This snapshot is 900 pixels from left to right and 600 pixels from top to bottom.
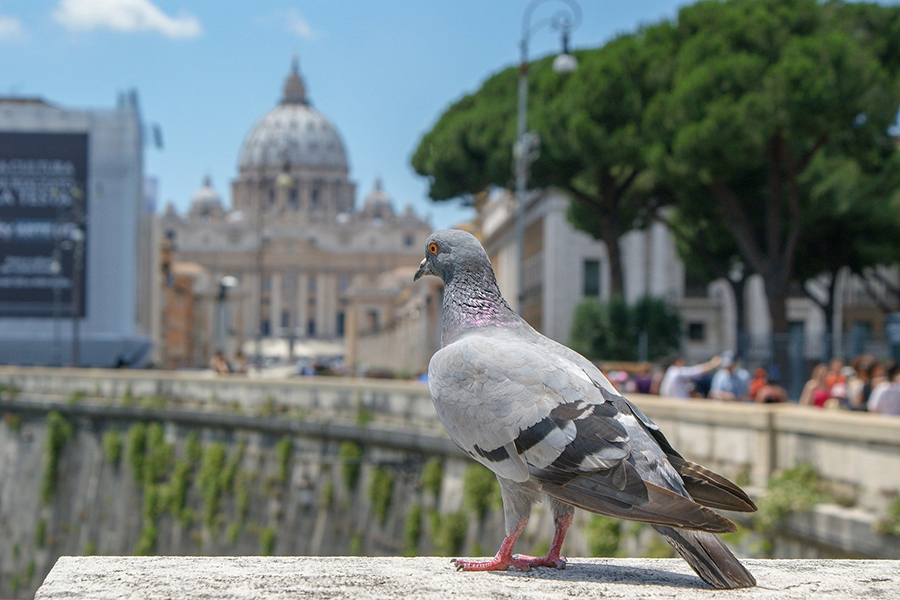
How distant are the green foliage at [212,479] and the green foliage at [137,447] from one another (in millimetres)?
2045

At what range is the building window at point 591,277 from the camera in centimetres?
4659

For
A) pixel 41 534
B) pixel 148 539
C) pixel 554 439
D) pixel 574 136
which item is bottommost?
pixel 41 534

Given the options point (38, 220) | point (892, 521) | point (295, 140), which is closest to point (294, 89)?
point (295, 140)

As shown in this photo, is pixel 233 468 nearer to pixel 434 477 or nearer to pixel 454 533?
pixel 434 477

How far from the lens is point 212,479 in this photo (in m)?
19.1

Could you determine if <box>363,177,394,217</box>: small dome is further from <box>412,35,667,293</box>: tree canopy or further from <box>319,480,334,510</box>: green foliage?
<box>319,480,334,510</box>: green foliage

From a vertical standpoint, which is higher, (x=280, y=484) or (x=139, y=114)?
(x=139, y=114)

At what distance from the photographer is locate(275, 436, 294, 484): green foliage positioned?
57.9 ft

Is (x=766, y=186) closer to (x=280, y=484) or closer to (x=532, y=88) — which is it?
(x=532, y=88)

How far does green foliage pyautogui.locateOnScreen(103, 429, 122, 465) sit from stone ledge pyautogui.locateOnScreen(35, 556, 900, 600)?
1922cm

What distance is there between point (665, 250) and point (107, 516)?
28.2 metres

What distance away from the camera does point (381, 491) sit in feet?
50.3

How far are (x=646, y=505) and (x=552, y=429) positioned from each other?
326mm

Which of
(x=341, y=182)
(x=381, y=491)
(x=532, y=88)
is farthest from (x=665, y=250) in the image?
(x=341, y=182)
